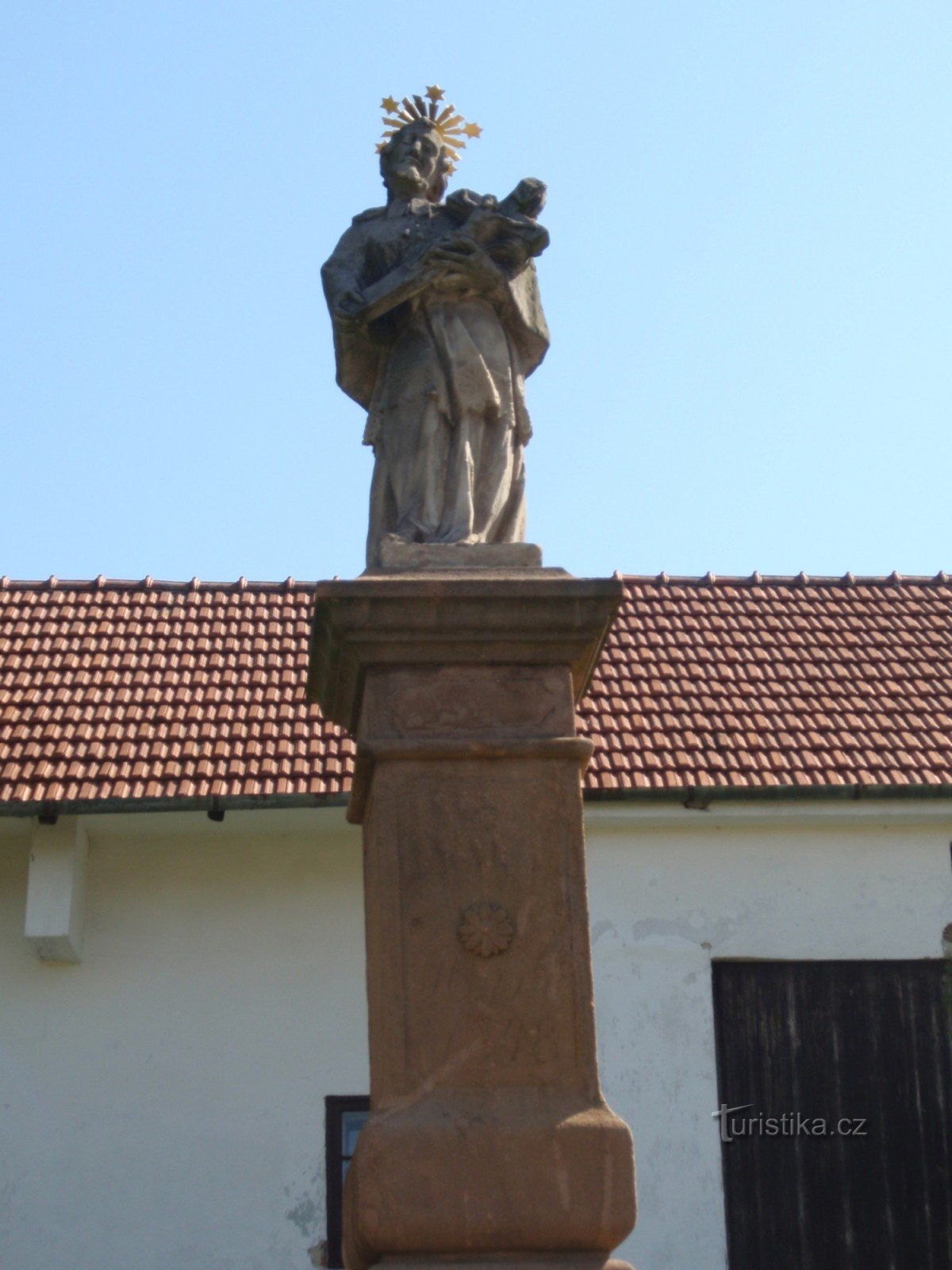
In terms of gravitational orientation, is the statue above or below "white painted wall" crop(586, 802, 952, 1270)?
above

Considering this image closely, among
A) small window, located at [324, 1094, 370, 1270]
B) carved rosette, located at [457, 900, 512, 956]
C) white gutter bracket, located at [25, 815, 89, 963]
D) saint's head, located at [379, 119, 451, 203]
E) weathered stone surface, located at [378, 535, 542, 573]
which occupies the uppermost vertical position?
saint's head, located at [379, 119, 451, 203]

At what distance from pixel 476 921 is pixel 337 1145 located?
4856mm

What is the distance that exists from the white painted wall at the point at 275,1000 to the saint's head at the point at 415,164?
423 centimetres

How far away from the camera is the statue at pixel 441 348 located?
5535 mm

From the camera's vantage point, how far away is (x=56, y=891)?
9250 millimetres

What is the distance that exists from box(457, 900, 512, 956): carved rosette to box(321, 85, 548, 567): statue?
4.03 feet

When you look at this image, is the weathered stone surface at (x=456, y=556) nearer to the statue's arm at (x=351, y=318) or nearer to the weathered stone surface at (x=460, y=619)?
the weathered stone surface at (x=460, y=619)

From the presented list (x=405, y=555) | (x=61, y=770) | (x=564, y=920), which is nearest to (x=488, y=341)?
(x=405, y=555)

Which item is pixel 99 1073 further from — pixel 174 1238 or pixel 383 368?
pixel 383 368

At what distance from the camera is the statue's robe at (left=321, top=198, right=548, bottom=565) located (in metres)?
5.52

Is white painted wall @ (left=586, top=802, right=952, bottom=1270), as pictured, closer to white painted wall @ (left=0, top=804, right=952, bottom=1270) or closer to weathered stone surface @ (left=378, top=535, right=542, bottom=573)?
white painted wall @ (left=0, top=804, right=952, bottom=1270)

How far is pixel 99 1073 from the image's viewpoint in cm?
924

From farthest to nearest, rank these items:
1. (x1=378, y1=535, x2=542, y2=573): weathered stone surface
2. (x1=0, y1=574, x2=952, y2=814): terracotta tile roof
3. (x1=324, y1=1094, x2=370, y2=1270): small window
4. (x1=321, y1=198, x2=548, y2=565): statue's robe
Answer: (x1=0, y1=574, x2=952, y2=814): terracotta tile roof
(x1=324, y1=1094, x2=370, y2=1270): small window
(x1=321, y1=198, x2=548, y2=565): statue's robe
(x1=378, y1=535, x2=542, y2=573): weathered stone surface

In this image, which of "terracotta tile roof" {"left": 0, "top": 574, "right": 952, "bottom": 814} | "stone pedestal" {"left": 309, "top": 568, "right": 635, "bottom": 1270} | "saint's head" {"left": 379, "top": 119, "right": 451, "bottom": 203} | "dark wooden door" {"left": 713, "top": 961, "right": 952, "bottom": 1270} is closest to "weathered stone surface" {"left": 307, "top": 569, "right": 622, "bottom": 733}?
"stone pedestal" {"left": 309, "top": 568, "right": 635, "bottom": 1270}
